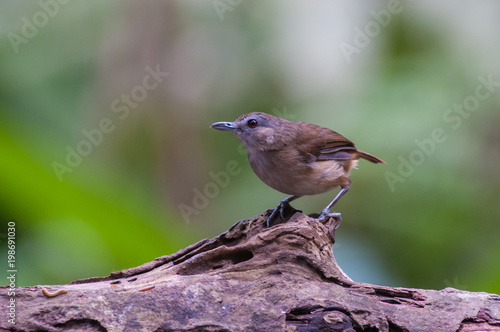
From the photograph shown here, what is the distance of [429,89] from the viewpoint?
6.06m

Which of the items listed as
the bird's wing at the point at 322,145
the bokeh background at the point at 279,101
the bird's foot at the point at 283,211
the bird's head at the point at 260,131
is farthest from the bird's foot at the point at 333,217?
the bokeh background at the point at 279,101

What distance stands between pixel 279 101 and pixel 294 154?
2368 millimetres

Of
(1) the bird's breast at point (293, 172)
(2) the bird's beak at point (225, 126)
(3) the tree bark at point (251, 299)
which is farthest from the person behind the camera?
(2) the bird's beak at point (225, 126)

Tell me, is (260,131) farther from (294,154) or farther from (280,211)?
(280,211)

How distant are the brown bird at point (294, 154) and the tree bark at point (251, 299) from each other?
943 millimetres

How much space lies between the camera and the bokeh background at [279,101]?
532cm

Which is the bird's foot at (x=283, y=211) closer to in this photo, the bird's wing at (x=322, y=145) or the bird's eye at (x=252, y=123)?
the bird's wing at (x=322, y=145)

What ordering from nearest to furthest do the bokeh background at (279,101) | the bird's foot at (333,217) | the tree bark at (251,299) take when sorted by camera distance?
the tree bark at (251,299) → the bird's foot at (333,217) → the bokeh background at (279,101)

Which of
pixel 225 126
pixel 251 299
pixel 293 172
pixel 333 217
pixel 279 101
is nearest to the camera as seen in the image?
pixel 251 299

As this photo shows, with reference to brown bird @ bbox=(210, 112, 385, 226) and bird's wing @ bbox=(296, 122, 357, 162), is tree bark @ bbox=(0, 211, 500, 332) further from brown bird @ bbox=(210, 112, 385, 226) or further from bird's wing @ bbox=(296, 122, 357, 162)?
bird's wing @ bbox=(296, 122, 357, 162)

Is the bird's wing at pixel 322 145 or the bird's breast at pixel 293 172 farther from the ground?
the bird's wing at pixel 322 145

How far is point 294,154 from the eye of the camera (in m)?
4.10

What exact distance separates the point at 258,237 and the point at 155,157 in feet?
11.3

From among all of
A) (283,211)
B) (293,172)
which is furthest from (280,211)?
(293,172)
